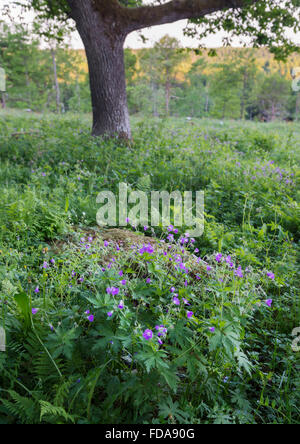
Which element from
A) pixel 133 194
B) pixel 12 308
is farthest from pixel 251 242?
pixel 12 308

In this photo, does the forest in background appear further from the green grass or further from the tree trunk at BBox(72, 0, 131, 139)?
Answer: the green grass

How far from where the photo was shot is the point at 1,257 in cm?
Answer: 272

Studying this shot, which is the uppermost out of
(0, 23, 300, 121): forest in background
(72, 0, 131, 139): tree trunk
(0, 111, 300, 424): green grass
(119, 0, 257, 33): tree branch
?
(0, 23, 300, 121): forest in background

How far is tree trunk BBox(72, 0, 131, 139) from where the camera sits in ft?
21.9

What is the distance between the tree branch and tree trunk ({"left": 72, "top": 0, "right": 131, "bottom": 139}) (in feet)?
1.18

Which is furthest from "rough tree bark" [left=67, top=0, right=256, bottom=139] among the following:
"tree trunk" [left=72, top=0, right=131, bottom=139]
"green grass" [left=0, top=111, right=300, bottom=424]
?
"green grass" [left=0, top=111, right=300, bottom=424]

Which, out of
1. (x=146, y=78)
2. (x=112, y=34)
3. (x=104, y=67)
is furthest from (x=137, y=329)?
(x=146, y=78)

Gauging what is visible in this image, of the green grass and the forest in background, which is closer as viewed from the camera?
the green grass

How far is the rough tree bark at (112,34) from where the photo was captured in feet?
22.0

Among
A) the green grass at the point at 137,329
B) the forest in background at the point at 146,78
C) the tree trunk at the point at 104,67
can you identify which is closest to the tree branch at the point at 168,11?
the tree trunk at the point at 104,67

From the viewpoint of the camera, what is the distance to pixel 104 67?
689 cm

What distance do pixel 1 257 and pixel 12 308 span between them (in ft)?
2.74

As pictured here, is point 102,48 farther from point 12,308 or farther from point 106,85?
point 12,308

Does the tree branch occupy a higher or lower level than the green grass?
higher
